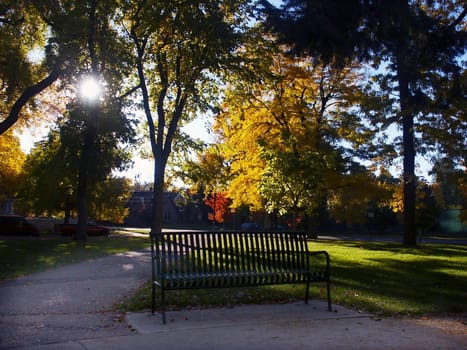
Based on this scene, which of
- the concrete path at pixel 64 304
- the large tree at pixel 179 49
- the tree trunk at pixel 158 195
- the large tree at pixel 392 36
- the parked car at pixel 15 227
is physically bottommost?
the concrete path at pixel 64 304

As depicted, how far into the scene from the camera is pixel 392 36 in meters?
9.34

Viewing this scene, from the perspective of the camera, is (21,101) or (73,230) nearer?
(21,101)

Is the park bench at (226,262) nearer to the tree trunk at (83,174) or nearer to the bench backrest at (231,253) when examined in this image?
the bench backrest at (231,253)

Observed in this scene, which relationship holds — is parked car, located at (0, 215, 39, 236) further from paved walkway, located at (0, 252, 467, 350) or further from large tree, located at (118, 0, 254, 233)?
paved walkway, located at (0, 252, 467, 350)

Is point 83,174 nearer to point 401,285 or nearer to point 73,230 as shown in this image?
point 73,230

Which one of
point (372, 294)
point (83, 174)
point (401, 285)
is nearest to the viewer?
point (372, 294)

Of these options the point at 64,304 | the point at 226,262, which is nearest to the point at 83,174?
the point at 64,304

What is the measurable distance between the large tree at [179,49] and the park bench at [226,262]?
1375 cm

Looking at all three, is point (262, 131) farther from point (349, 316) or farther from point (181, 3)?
point (349, 316)

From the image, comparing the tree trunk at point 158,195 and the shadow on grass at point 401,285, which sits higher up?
the tree trunk at point 158,195

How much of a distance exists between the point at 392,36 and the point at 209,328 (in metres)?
6.24

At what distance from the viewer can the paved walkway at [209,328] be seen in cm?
566

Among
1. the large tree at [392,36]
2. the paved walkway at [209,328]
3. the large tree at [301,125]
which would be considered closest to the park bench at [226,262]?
the paved walkway at [209,328]

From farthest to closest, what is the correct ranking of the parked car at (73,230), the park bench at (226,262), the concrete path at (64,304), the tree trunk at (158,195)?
the parked car at (73,230) < the tree trunk at (158,195) < the park bench at (226,262) < the concrete path at (64,304)
